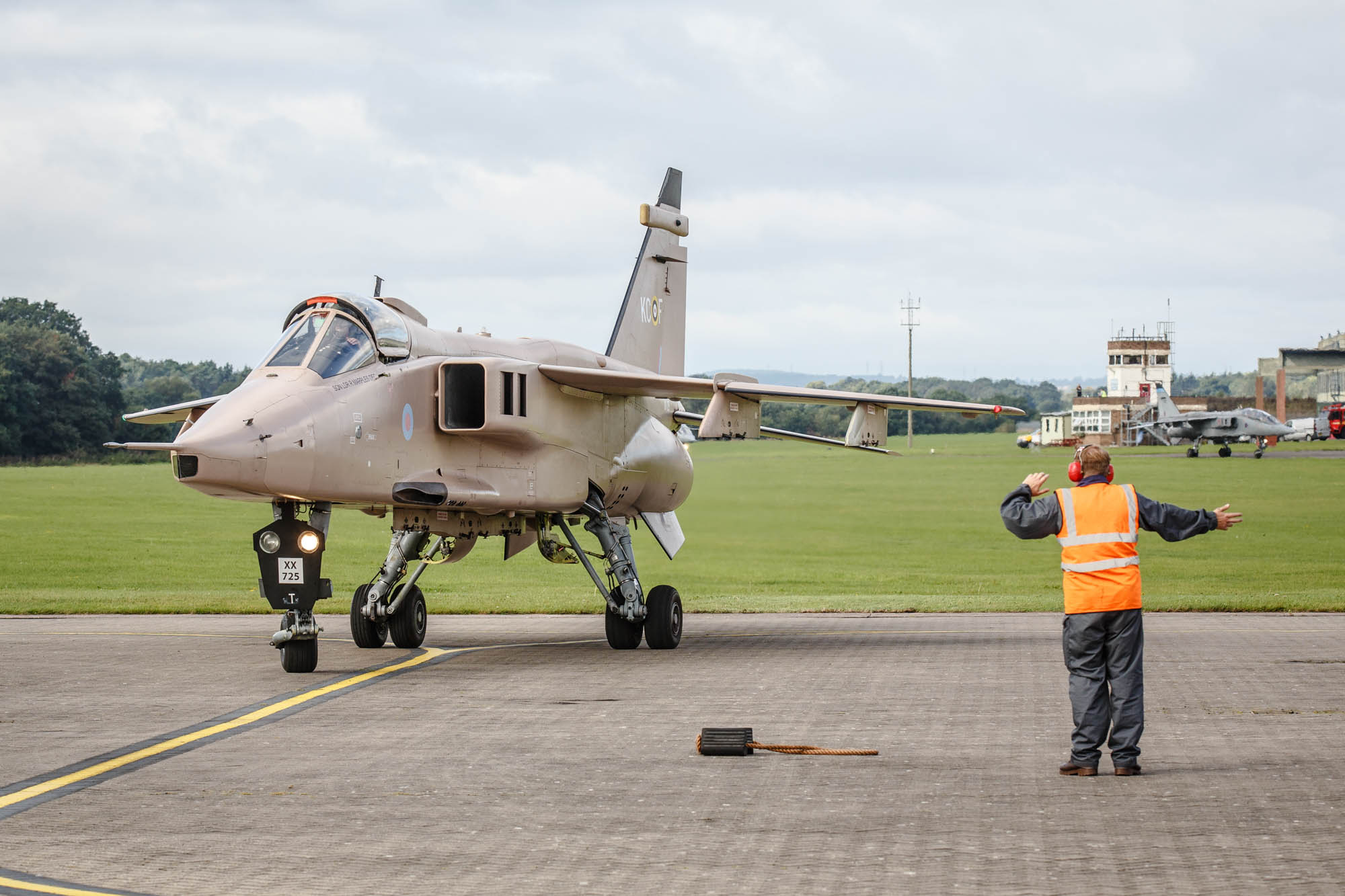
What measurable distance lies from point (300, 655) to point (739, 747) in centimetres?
626

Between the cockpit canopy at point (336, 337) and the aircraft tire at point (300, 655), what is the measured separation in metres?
2.70

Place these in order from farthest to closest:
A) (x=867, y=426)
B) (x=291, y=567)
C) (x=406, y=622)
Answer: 1. (x=406, y=622)
2. (x=867, y=426)
3. (x=291, y=567)

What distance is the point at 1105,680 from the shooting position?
8977 mm

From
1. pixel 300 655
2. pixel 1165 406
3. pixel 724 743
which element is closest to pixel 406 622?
pixel 300 655

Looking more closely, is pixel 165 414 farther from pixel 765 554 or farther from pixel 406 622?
pixel 765 554

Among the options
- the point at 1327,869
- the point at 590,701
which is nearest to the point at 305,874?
the point at 1327,869

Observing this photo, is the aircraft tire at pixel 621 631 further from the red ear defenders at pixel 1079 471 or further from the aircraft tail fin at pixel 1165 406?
the aircraft tail fin at pixel 1165 406

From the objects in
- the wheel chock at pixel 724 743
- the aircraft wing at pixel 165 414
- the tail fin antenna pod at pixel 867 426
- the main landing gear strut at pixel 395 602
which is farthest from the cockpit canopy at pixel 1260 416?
the wheel chock at pixel 724 743

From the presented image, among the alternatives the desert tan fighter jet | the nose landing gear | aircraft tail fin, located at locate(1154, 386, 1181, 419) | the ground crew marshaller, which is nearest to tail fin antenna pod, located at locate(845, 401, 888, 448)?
the desert tan fighter jet

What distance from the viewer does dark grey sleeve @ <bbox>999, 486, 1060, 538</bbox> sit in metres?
9.12

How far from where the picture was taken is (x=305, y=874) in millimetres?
6508

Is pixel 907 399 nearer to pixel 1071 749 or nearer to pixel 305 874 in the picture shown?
pixel 1071 749

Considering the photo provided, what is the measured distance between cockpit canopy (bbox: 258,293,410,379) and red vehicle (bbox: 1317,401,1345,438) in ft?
348

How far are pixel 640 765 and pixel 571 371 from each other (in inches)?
291
